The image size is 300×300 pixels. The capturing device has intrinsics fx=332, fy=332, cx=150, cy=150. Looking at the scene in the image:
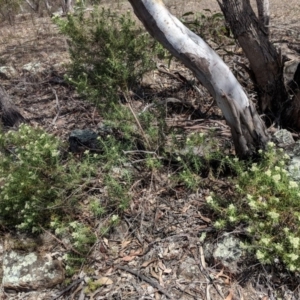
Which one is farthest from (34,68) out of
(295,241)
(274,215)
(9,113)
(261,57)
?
(295,241)

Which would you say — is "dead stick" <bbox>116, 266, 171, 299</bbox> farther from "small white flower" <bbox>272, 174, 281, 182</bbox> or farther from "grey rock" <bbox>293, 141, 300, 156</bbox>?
"grey rock" <bbox>293, 141, 300, 156</bbox>

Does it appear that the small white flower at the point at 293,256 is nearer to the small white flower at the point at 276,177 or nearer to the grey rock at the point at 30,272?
the small white flower at the point at 276,177

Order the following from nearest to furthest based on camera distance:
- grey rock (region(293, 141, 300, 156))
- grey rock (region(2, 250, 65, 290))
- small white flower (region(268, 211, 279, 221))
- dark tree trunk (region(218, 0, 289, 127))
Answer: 1. small white flower (region(268, 211, 279, 221))
2. grey rock (region(2, 250, 65, 290))
3. grey rock (region(293, 141, 300, 156))
4. dark tree trunk (region(218, 0, 289, 127))

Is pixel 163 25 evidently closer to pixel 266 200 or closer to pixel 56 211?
pixel 266 200

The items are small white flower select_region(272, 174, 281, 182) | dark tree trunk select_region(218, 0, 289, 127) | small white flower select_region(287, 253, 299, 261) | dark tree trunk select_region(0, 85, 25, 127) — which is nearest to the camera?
small white flower select_region(287, 253, 299, 261)

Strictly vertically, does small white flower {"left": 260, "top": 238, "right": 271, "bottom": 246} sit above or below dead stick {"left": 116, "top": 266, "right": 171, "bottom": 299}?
above

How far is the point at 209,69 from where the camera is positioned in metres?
2.80

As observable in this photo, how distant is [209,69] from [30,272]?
224 cm

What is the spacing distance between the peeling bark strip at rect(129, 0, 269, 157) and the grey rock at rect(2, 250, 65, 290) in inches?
78.1

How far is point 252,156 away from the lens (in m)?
3.22

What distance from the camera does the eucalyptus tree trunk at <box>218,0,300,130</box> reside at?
140 inches

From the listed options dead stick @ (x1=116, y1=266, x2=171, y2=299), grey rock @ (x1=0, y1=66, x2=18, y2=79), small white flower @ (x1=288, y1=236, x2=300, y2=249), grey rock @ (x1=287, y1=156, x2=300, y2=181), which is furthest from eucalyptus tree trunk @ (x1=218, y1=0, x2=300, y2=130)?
grey rock @ (x1=0, y1=66, x2=18, y2=79)

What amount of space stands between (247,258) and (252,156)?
107 cm

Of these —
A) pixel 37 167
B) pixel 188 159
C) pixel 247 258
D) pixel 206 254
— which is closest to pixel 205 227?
pixel 206 254
